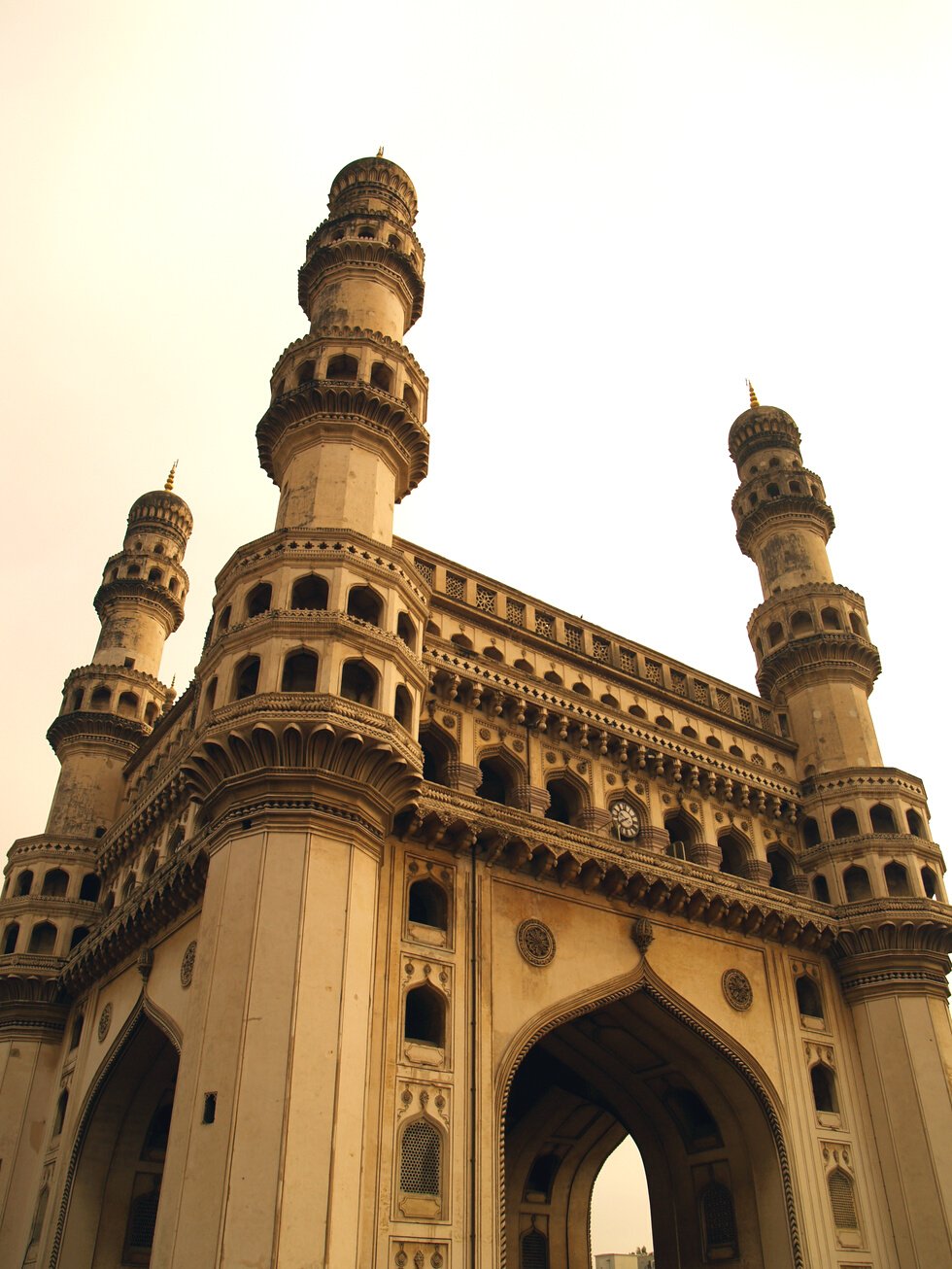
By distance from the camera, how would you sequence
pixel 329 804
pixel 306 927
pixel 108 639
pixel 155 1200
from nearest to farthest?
pixel 306 927 < pixel 329 804 < pixel 155 1200 < pixel 108 639

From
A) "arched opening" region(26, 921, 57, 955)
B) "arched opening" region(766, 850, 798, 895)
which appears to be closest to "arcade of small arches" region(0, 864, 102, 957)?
"arched opening" region(26, 921, 57, 955)

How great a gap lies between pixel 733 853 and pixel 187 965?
12.5 metres

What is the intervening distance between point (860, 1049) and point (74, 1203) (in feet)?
52.1

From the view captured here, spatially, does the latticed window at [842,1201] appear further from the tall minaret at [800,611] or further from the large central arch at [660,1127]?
the tall minaret at [800,611]

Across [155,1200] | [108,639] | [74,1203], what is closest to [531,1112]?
[155,1200]

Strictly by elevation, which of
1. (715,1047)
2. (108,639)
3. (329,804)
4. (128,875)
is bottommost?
(715,1047)

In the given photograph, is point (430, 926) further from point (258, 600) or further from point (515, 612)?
point (515, 612)

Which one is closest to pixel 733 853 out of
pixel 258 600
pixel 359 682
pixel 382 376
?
pixel 359 682

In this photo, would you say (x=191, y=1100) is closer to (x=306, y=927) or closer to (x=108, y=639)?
(x=306, y=927)

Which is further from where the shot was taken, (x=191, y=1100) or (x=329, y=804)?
(x=329, y=804)

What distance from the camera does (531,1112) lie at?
84.5 ft

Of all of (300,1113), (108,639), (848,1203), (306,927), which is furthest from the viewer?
(108,639)

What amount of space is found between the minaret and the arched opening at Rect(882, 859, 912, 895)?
1930 cm

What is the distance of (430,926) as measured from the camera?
18.1 meters
